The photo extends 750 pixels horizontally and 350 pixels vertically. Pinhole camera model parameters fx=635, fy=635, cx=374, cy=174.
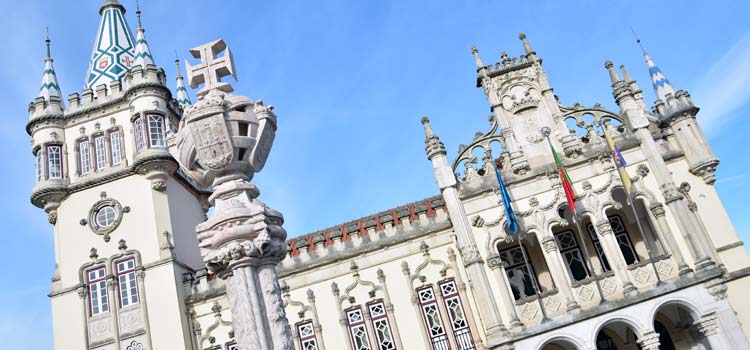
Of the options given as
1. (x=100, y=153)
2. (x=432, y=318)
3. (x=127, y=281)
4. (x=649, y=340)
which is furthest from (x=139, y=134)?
(x=649, y=340)

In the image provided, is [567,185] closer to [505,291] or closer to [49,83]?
[505,291]

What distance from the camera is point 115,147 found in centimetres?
2850

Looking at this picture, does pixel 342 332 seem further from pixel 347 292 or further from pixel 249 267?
pixel 249 267

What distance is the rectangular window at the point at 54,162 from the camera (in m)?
27.9

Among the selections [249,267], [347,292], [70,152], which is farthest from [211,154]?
[70,152]

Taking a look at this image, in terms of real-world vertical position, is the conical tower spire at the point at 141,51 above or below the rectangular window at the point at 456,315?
above

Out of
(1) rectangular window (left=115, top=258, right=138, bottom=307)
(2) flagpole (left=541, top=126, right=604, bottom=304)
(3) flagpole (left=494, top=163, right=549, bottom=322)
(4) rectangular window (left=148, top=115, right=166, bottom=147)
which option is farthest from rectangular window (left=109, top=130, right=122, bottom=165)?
(2) flagpole (left=541, top=126, right=604, bottom=304)

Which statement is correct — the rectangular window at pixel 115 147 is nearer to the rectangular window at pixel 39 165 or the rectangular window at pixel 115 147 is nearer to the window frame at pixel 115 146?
the window frame at pixel 115 146

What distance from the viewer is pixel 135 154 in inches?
1102

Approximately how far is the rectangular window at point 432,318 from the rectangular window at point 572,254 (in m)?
5.29

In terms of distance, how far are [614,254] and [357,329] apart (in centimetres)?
997

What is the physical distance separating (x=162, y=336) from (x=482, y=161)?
566 inches

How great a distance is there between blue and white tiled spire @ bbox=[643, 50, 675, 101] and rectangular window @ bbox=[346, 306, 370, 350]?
607 inches

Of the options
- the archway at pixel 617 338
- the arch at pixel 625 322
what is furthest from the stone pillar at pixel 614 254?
the archway at pixel 617 338
